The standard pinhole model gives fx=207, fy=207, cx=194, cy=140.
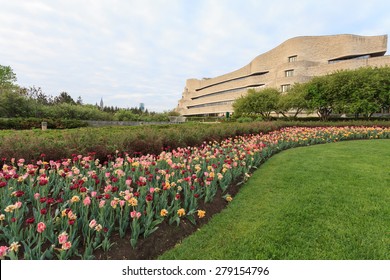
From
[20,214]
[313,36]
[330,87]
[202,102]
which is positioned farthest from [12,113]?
[202,102]

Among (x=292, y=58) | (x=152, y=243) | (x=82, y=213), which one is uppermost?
(x=292, y=58)

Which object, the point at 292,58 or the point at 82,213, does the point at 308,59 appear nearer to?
the point at 292,58

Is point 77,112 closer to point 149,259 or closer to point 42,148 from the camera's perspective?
point 42,148

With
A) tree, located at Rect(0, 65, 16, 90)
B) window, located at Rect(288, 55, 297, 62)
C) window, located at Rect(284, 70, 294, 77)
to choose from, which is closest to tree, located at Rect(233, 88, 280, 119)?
window, located at Rect(284, 70, 294, 77)

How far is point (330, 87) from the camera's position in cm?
2523

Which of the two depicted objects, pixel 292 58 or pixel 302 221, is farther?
pixel 292 58

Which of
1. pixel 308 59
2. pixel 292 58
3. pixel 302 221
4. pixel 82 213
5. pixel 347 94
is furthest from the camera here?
pixel 292 58

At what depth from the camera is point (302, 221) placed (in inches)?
124

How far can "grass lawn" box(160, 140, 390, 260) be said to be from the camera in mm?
2526

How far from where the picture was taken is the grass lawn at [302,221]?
2.53 metres

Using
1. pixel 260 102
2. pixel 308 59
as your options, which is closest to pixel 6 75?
pixel 260 102

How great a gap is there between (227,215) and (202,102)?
260ft

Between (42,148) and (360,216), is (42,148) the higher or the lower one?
the higher one

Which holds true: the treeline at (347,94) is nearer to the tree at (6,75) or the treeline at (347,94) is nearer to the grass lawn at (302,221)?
the grass lawn at (302,221)
